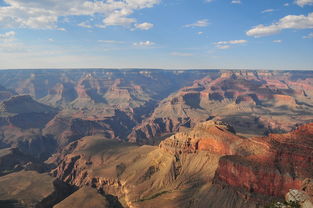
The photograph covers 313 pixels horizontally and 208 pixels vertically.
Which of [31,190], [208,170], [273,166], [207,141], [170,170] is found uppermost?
[273,166]

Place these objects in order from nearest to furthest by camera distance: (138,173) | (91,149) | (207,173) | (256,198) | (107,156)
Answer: (256,198)
(207,173)
(138,173)
(107,156)
(91,149)

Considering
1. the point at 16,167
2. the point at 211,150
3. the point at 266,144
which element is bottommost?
the point at 16,167

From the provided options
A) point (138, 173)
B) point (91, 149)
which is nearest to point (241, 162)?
point (138, 173)

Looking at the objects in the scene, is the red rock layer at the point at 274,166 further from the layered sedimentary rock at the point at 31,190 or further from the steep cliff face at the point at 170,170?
the layered sedimentary rock at the point at 31,190

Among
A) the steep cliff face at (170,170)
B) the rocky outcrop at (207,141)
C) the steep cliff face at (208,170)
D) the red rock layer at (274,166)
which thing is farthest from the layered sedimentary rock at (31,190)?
the red rock layer at (274,166)

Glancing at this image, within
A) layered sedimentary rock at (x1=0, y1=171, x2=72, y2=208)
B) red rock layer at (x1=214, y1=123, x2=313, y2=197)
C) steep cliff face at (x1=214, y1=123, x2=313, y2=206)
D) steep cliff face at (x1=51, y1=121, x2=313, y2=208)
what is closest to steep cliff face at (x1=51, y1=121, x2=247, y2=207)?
steep cliff face at (x1=51, y1=121, x2=313, y2=208)

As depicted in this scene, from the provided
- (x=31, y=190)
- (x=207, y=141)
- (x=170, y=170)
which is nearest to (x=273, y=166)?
(x=207, y=141)

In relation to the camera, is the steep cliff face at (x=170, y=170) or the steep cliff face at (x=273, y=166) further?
the steep cliff face at (x=170, y=170)

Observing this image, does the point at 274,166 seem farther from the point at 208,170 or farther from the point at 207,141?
the point at 207,141

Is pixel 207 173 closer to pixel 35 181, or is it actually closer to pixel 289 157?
pixel 289 157

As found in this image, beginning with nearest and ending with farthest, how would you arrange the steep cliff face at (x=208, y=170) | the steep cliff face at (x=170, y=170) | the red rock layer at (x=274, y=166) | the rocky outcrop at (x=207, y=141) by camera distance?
1. the red rock layer at (x=274, y=166)
2. the steep cliff face at (x=208, y=170)
3. the steep cliff face at (x=170, y=170)
4. the rocky outcrop at (x=207, y=141)

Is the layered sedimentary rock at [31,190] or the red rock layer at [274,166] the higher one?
the red rock layer at [274,166]
